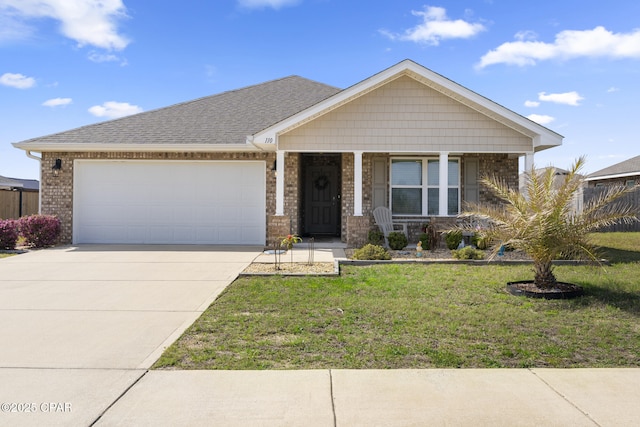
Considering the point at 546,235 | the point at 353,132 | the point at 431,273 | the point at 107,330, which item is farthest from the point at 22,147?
the point at 546,235

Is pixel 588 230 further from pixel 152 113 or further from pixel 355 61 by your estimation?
pixel 152 113

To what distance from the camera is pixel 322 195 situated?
15.3 meters

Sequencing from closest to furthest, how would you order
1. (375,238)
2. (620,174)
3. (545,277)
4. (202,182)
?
(545,277) → (375,238) → (202,182) → (620,174)

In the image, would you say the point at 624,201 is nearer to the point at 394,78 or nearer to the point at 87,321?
the point at 394,78

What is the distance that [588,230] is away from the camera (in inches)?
260

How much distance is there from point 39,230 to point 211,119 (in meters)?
5.80

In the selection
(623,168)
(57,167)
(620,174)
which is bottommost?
(57,167)

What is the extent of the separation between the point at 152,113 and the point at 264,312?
1139 cm

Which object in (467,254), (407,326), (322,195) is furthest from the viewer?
(322,195)

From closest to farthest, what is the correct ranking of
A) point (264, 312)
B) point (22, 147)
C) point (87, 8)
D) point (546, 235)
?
point (264, 312)
point (546, 235)
point (87, 8)
point (22, 147)

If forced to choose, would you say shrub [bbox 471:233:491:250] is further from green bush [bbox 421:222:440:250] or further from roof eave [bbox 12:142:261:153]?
roof eave [bbox 12:142:261:153]

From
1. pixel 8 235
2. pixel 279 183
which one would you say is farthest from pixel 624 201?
pixel 8 235

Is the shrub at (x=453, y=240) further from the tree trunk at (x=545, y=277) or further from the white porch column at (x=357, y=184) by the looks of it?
the tree trunk at (x=545, y=277)

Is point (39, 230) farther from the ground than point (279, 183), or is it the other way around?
point (279, 183)
